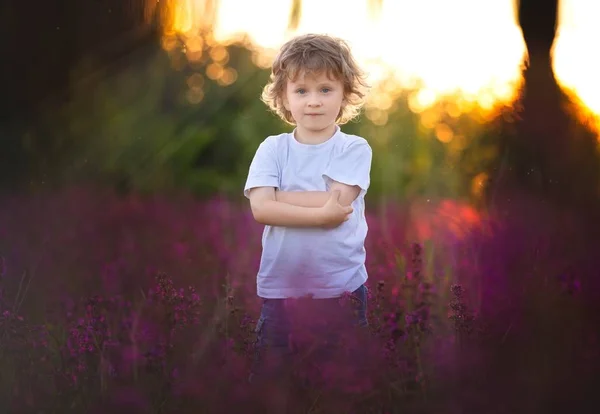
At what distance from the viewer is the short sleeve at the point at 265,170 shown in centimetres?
235

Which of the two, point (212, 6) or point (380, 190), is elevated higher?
point (212, 6)

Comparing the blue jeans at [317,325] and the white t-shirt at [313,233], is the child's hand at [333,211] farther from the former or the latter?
the blue jeans at [317,325]

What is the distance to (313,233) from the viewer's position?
2.35 m

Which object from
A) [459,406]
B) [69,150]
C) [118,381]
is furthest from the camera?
[69,150]

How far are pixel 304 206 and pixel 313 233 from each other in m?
0.09

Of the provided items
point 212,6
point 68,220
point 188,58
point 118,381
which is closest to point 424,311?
point 118,381

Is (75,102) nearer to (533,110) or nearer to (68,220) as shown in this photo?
(68,220)

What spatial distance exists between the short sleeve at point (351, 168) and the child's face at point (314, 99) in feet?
0.35

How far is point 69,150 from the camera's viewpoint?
3.13m

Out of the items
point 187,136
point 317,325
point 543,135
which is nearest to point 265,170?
point 317,325

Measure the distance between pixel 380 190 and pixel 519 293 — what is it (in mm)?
1706

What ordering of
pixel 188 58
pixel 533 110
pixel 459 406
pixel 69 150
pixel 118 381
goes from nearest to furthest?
pixel 459 406 < pixel 118 381 < pixel 533 110 < pixel 69 150 < pixel 188 58

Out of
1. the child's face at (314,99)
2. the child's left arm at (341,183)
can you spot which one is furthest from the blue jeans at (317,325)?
the child's face at (314,99)

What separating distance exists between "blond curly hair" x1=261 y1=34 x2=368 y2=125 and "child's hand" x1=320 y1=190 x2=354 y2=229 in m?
0.37
